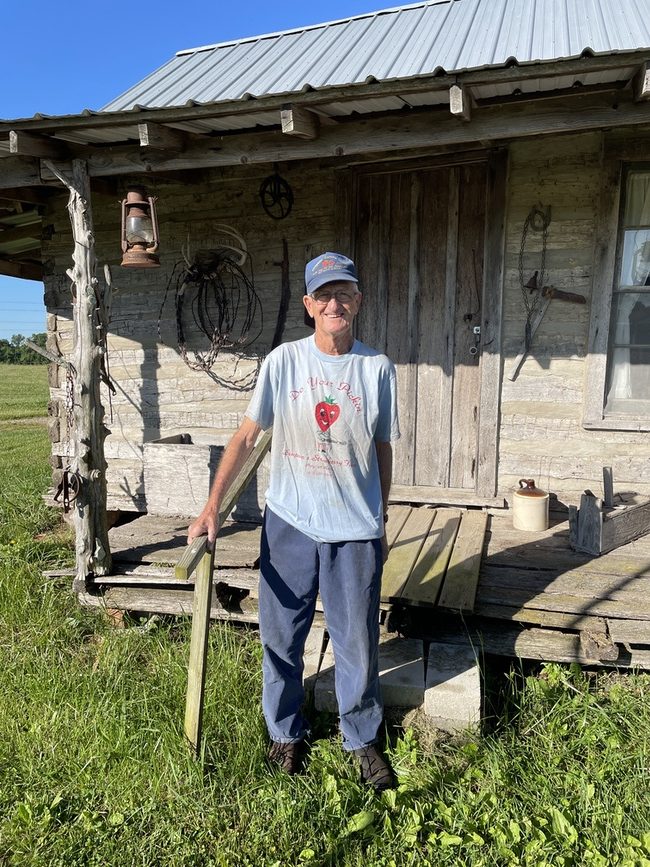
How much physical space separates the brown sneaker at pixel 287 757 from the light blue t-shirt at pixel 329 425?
38.6 inches

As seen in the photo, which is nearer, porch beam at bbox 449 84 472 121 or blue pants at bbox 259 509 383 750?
blue pants at bbox 259 509 383 750

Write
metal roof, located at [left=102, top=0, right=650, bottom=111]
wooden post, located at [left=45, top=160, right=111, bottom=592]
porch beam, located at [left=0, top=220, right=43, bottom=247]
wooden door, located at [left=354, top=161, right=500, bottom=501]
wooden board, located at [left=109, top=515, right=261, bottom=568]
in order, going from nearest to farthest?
wooden post, located at [left=45, top=160, right=111, bottom=592], wooden board, located at [left=109, top=515, right=261, bottom=568], metal roof, located at [left=102, top=0, right=650, bottom=111], wooden door, located at [left=354, top=161, right=500, bottom=501], porch beam, located at [left=0, top=220, right=43, bottom=247]

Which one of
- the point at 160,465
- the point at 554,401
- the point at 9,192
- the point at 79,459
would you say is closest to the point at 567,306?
the point at 554,401

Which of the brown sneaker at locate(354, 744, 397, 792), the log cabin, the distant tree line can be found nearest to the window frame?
the log cabin

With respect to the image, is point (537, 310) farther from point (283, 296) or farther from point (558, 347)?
point (283, 296)

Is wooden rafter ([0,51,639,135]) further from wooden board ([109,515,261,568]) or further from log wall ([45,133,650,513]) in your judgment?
wooden board ([109,515,261,568])

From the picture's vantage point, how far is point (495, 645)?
3477 millimetres

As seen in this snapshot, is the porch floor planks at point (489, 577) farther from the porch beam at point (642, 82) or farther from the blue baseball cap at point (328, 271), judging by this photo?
the porch beam at point (642, 82)

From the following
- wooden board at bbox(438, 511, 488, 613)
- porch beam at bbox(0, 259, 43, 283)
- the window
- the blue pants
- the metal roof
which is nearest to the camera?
the blue pants

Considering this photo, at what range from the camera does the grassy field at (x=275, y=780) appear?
97.0 inches

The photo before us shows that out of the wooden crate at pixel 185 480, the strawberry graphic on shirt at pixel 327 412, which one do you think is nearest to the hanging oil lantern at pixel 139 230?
the wooden crate at pixel 185 480

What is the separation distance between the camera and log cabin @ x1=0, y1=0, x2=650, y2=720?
3646 mm

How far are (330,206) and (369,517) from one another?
134 inches

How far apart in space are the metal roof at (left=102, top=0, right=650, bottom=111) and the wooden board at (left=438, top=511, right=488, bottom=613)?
2.91m
